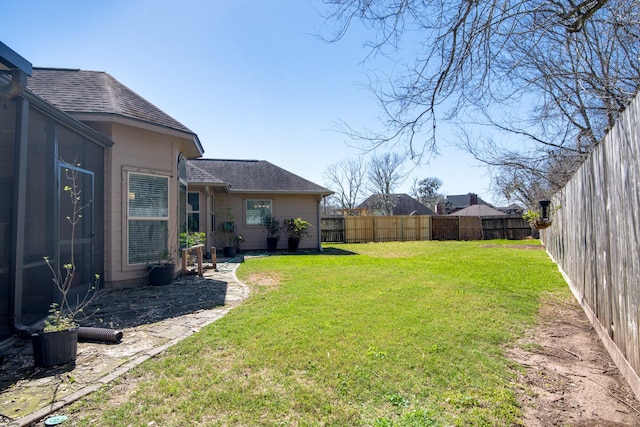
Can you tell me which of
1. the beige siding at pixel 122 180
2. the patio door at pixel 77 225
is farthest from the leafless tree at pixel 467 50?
the beige siding at pixel 122 180

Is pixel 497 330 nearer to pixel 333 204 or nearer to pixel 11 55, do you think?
pixel 11 55

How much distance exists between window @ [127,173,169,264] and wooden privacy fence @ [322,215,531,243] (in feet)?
44.3

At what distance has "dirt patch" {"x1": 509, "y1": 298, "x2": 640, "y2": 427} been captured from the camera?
2393 mm

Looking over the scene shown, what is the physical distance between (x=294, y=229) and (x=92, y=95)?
9326 mm

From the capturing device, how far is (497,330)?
4102 millimetres

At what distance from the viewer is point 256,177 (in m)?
15.6

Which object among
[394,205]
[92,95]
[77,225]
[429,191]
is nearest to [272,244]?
[92,95]

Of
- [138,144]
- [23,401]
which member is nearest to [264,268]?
[138,144]

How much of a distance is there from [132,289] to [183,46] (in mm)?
4724

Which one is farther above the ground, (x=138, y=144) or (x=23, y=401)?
(x=138, y=144)

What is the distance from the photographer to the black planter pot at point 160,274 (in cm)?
671

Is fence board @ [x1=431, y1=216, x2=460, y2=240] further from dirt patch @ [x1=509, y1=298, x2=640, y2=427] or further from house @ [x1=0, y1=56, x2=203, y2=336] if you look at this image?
dirt patch @ [x1=509, y1=298, x2=640, y2=427]

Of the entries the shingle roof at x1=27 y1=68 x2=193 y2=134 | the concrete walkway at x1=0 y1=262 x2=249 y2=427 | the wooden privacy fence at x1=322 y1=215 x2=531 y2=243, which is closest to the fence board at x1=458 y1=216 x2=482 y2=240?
the wooden privacy fence at x1=322 y1=215 x2=531 y2=243

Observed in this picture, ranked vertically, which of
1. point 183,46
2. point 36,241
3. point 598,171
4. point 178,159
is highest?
point 183,46
